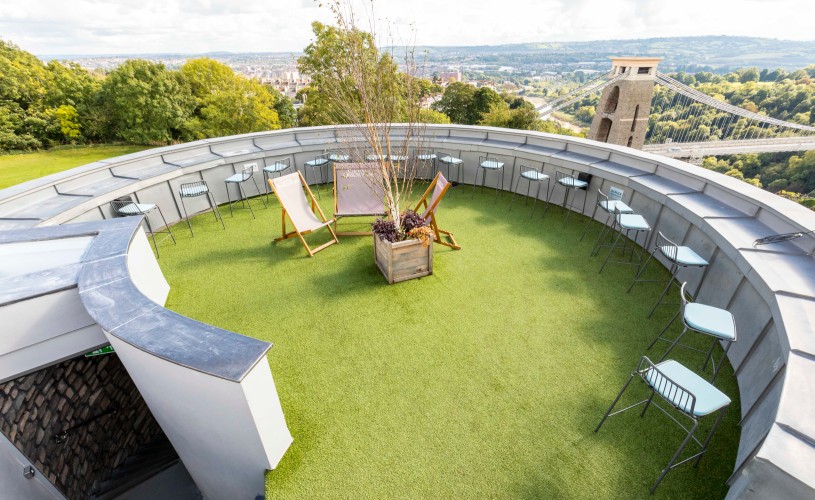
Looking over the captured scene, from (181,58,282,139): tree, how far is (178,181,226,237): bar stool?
22475 mm

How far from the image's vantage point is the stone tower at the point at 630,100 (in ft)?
123

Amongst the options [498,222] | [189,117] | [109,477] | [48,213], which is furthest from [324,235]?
[189,117]

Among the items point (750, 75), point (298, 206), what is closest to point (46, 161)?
point (298, 206)

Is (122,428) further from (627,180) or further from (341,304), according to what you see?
(627,180)

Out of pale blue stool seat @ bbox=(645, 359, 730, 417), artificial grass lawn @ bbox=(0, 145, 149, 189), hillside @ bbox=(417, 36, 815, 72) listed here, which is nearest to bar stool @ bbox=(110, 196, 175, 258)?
pale blue stool seat @ bbox=(645, 359, 730, 417)

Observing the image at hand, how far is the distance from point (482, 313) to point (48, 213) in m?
6.04

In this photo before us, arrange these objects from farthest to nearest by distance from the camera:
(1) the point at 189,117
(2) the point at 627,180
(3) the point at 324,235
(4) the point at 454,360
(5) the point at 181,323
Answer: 1. (1) the point at 189,117
2. (3) the point at 324,235
3. (2) the point at 627,180
4. (4) the point at 454,360
5. (5) the point at 181,323

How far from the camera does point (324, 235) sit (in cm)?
648

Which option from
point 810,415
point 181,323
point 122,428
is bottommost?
point 122,428

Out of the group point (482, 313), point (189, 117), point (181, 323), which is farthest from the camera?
point (189, 117)

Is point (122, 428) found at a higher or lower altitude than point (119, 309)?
lower

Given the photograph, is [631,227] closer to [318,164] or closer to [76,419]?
[318,164]

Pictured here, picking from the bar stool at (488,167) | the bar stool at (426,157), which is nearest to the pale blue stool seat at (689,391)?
the bar stool at (488,167)

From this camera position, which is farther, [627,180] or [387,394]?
[627,180]
